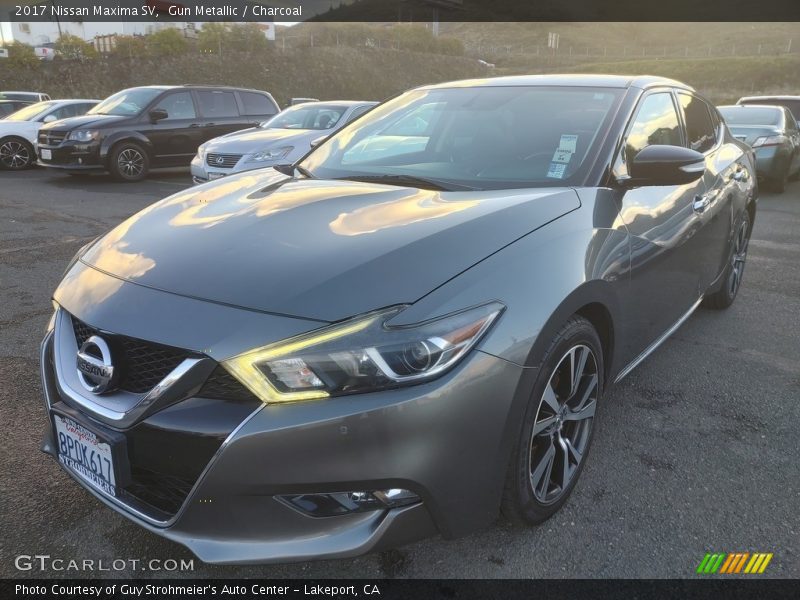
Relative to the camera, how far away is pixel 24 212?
7723mm

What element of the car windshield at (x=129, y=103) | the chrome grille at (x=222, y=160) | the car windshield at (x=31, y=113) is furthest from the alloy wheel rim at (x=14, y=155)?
the chrome grille at (x=222, y=160)

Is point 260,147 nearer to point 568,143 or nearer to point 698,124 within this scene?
point 698,124

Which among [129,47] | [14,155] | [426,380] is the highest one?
[129,47]

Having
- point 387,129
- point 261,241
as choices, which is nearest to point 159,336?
point 261,241

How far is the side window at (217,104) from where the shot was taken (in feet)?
37.6

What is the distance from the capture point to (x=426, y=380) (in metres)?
1.66

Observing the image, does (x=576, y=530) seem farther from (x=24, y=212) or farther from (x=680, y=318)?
(x=24, y=212)

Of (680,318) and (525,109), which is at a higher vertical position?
(525,109)

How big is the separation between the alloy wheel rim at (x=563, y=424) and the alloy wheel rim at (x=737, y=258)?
8.38 ft

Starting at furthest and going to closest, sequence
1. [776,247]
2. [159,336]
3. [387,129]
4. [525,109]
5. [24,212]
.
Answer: [24,212] → [776,247] → [387,129] → [525,109] → [159,336]

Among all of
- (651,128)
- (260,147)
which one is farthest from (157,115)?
(651,128)

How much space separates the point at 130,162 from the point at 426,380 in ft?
34.7

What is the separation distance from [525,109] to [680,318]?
4.63ft

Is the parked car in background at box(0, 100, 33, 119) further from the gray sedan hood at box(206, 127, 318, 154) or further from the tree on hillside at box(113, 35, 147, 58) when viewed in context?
the tree on hillside at box(113, 35, 147, 58)
